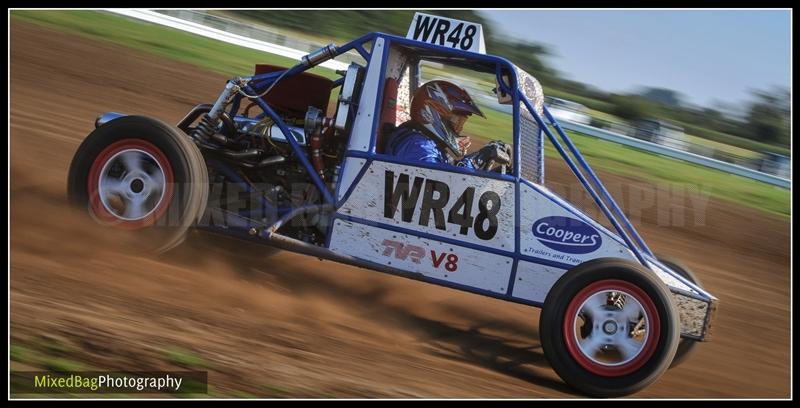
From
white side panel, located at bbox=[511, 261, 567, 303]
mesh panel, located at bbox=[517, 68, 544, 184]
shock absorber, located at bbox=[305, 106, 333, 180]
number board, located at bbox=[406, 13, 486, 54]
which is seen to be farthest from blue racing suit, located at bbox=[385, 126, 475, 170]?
white side panel, located at bbox=[511, 261, 567, 303]

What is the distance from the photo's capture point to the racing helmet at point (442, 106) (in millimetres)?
5766

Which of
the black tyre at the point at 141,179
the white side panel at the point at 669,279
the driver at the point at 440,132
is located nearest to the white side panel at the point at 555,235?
the white side panel at the point at 669,279

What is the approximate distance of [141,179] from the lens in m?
5.52

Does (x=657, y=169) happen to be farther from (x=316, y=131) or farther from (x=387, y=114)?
(x=316, y=131)

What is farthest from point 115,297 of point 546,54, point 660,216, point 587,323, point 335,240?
point 546,54

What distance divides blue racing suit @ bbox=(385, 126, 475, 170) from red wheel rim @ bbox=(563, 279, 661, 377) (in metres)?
1.12

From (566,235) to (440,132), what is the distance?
43.7 inches

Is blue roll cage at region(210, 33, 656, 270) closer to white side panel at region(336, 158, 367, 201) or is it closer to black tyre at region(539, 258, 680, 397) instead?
white side panel at region(336, 158, 367, 201)

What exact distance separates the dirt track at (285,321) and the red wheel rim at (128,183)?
0.75ft

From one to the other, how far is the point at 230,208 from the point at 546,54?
19077 millimetres

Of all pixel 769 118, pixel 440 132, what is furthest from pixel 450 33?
pixel 769 118

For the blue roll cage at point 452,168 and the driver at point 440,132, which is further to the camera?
the driver at point 440,132

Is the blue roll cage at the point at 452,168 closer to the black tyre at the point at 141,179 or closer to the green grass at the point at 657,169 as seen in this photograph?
the black tyre at the point at 141,179

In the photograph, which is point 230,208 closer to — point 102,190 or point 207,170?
point 207,170
